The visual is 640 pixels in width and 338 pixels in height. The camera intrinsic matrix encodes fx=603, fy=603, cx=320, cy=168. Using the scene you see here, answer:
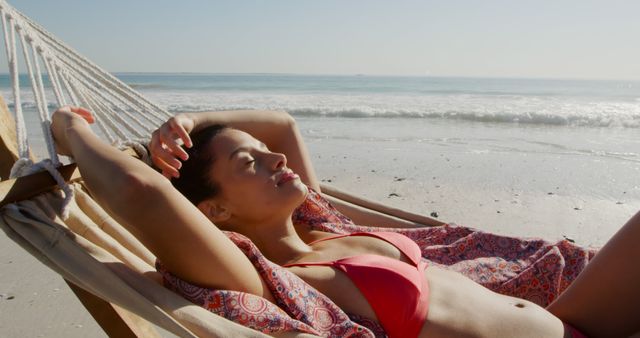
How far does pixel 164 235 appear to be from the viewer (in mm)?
1116

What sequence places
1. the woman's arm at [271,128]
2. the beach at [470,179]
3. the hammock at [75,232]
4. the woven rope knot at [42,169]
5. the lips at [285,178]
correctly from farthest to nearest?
the beach at [470,179] < the woman's arm at [271,128] < the lips at [285,178] < the woven rope knot at [42,169] < the hammock at [75,232]

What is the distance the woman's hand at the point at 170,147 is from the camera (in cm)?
147

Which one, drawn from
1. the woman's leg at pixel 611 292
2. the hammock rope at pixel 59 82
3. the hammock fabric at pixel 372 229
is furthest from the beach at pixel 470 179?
the woman's leg at pixel 611 292

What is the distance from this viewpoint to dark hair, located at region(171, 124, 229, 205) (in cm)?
154

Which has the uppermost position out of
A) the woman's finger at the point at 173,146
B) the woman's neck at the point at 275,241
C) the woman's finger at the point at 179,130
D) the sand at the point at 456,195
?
the woman's finger at the point at 179,130

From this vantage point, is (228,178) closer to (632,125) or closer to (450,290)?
(450,290)

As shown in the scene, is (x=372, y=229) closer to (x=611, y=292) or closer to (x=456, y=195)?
(x=611, y=292)

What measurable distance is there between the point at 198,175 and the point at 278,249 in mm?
286

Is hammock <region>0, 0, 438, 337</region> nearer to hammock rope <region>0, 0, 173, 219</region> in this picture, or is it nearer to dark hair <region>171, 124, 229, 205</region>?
hammock rope <region>0, 0, 173, 219</region>

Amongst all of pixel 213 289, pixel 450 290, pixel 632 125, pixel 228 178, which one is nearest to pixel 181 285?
pixel 213 289

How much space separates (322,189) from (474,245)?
569 mm

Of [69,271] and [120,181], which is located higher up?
[120,181]

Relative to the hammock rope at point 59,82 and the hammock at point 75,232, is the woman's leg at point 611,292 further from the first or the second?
the hammock rope at point 59,82

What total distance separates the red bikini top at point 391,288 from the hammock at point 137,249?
5 centimetres
